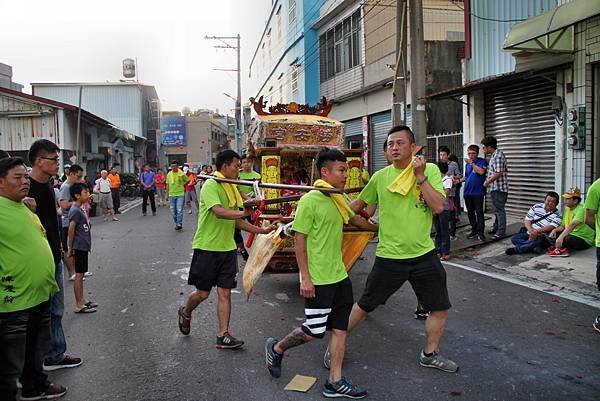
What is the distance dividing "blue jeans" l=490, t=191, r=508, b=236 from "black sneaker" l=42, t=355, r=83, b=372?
24.9 ft

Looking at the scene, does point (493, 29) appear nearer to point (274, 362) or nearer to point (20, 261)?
point (274, 362)

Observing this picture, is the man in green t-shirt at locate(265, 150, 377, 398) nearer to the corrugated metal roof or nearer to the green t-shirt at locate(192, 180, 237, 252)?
the green t-shirt at locate(192, 180, 237, 252)

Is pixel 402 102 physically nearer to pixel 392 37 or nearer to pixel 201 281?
pixel 201 281

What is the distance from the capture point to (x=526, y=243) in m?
8.76

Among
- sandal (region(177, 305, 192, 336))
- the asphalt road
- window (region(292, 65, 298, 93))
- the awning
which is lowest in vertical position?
the asphalt road

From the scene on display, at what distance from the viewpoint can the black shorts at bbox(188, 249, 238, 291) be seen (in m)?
4.92

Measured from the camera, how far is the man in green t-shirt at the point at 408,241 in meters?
4.16

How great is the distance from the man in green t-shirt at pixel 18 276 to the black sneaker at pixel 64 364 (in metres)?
0.85

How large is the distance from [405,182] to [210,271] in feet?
6.49

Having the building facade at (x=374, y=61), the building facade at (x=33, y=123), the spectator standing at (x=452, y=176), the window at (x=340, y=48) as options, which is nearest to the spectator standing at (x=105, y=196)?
the building facade at (x=33, y=123)

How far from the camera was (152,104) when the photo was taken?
4612cm

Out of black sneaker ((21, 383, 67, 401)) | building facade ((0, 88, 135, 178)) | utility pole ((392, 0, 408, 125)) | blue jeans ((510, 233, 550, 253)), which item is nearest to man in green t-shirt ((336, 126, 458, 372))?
black sneaker ((21, 383, 67, 401))

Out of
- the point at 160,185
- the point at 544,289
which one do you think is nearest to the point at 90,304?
the point at 544,289

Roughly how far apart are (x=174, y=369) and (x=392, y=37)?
15.9 metres
